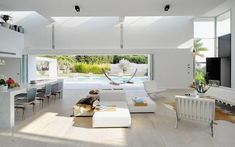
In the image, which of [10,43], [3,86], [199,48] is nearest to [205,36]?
[199,48]

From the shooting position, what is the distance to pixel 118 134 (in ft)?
14.8

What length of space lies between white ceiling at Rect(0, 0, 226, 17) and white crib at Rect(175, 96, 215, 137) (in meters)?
5.27

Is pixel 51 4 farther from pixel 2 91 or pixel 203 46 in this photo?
pixel 203 46

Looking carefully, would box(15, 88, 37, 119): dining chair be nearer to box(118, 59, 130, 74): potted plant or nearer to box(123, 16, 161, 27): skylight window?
box(123, 16, 161, 27): skylight window

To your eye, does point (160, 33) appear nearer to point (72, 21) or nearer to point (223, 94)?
point (72, 21)

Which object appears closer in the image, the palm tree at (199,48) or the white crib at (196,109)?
the white crib at (196,109)

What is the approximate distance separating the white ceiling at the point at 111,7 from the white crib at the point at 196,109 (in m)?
5.27

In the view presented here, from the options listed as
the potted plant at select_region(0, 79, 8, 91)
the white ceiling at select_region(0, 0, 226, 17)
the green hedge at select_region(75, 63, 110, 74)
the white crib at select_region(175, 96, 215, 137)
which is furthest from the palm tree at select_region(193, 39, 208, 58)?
the potted plant at select_region(0, 79, 8, 91)

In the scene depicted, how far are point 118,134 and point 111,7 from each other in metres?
6.61

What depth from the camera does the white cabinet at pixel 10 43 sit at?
977cm

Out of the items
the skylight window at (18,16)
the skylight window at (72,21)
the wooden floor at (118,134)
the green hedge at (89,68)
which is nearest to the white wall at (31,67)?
the skylight window at (18,16)

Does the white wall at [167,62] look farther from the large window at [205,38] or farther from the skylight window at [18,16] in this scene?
the skylight window at [18,16]

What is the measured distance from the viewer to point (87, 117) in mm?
5969

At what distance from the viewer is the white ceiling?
8.85 metres
